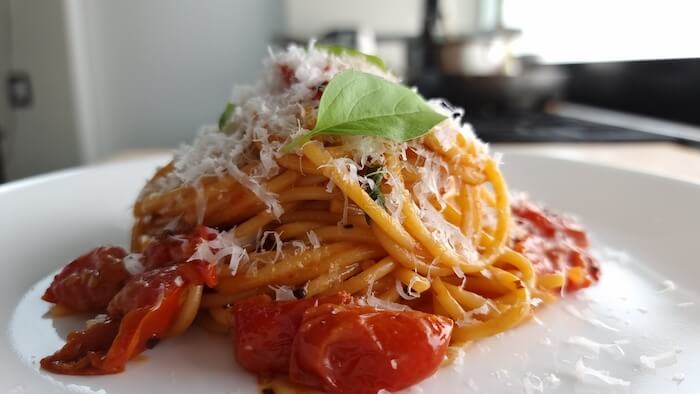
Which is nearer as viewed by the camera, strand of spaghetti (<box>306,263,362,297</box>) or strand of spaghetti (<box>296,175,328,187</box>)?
strand of spaghetti (<box>306,263,362,297</box>)

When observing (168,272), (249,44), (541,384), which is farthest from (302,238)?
(249,44)

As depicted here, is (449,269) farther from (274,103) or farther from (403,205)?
(274,103)

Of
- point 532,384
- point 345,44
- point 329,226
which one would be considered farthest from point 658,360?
point 345,44

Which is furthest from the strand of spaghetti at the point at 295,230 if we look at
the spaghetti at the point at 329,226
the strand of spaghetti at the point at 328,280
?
the strand of spaghetti at the point at 328,280

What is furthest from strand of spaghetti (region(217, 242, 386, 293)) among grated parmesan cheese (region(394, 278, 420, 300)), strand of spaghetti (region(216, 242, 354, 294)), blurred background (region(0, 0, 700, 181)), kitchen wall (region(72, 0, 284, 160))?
kitchen wall (region(72, 0, 284, 160))

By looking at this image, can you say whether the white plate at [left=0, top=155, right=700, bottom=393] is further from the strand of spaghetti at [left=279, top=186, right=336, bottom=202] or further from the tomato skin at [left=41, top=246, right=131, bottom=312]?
the strand of spaghetti at [left=279, top=186, right=336, bottom=202]

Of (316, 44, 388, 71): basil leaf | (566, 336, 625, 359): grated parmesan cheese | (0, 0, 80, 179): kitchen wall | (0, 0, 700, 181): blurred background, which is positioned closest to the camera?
(566, 336, 625, 359): grated parmesan cheese

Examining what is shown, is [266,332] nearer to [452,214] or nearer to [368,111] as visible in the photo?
[368,111]
